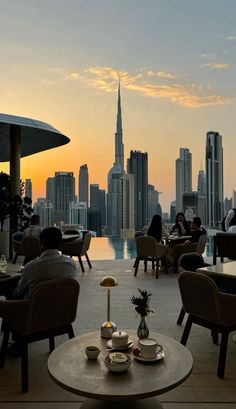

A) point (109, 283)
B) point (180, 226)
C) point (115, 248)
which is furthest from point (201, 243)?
point (115, 248)

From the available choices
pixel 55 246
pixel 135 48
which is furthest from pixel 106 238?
pixel 55 246

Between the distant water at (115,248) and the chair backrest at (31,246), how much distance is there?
2555 millimetres

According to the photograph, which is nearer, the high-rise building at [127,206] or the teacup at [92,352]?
the teacup at [92,352]

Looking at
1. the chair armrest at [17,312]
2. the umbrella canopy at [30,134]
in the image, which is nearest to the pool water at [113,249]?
the umbrella canopy at [30,134]

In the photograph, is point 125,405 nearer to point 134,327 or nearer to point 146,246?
point 134,327

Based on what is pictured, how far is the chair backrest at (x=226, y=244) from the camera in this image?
23.9ft

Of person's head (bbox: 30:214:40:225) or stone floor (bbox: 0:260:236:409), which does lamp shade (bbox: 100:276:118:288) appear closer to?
stone floor (bbox: 0:260:236:409)

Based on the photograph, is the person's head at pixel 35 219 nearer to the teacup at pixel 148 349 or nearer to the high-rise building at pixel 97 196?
the teacup at pixel 148 349

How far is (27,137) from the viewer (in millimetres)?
10172

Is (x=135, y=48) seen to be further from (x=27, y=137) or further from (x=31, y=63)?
(x=27, y=137)

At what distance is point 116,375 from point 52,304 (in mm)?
1071

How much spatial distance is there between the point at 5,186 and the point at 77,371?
7596 mm

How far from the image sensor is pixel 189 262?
3824mm

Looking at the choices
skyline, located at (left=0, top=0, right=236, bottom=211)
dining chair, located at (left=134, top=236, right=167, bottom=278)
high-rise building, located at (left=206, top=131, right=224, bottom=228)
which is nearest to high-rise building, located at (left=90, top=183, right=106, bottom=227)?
skyline, located at (left=0, top=0, right=236, bottom=211)
